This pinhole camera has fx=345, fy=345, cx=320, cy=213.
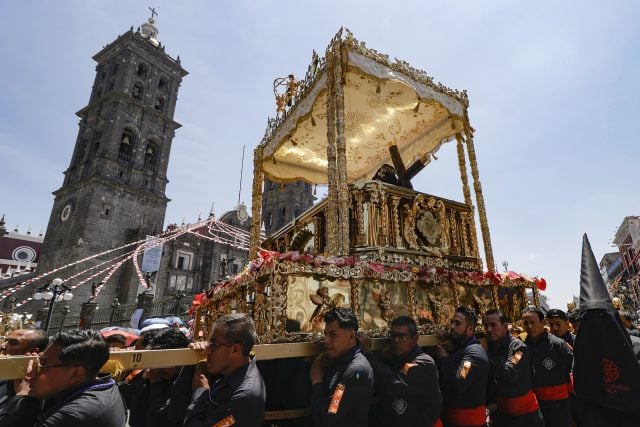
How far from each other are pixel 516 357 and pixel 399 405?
179 centimetres

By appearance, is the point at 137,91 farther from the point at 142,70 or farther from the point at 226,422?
the point at 226,422

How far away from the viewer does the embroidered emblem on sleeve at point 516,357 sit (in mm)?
4117

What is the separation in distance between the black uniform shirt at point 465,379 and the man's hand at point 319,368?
1468 mm

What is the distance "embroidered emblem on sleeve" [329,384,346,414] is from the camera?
2766 millimetres

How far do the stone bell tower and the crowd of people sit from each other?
3267 cm

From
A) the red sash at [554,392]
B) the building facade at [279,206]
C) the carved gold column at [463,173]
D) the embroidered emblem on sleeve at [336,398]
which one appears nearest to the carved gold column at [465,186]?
the carved gold column at [463,173]

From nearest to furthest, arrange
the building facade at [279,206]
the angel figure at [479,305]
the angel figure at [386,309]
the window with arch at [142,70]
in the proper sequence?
the angel figure at [386,309] → the angel figure at [479,305] → the window with arch at [142,70] → the building facade at [279,206]

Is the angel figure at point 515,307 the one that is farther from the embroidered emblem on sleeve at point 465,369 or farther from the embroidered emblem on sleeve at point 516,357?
the embroidered emblem on sleeve at point 465,369

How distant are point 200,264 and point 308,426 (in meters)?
40.2

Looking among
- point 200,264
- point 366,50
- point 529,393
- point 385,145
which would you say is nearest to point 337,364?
point 529,393

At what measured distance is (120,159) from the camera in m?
36.1

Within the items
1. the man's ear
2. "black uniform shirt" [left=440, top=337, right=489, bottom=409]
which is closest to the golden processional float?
"black uniform shirt" [left=440, top=337, right=489, bottom=409]

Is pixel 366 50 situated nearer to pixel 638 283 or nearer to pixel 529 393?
pixel 529 393

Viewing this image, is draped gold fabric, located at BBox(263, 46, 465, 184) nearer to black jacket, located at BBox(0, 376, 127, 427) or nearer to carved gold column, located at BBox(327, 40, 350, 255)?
carved gold column, located at BBox(327, 40, 350, 255)
